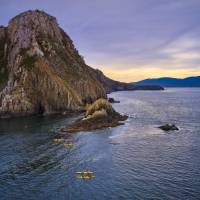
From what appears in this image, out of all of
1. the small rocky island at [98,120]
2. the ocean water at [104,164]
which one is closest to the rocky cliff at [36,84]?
the small rocky island at [98,120]

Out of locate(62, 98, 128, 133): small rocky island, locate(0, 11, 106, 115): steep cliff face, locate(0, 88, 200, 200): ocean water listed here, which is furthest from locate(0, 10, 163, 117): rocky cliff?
locate(0, 88, 200, 200): ocean water

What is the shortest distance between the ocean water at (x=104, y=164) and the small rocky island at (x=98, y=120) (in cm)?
625

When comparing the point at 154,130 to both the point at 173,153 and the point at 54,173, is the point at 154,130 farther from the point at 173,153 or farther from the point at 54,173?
the point at 54,173

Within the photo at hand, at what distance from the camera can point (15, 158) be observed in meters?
76.0

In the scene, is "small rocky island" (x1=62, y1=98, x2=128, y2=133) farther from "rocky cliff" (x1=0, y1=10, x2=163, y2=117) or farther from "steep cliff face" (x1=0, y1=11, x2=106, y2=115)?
"steep cliff face" (x1=0, y1=11, x2=106, y2=115)

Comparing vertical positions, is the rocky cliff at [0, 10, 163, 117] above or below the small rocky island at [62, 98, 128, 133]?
above

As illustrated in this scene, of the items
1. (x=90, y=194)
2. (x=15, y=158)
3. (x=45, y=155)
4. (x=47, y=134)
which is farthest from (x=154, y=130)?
(x=90, y=194)

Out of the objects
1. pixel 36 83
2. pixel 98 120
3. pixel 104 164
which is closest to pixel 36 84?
pixel 36 83

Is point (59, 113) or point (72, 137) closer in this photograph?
point (72, 137)

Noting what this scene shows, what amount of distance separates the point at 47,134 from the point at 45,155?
28.0 metres

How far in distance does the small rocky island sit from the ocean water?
6.25 metres

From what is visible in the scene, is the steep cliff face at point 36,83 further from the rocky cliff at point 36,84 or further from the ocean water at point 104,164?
the ocean water at point 104,164

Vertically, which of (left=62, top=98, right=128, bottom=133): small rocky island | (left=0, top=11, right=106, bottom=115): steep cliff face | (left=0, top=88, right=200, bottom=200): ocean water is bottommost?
(left=0, top=88, right=200, bottom=200): ocean water

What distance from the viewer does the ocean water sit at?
177 ft
